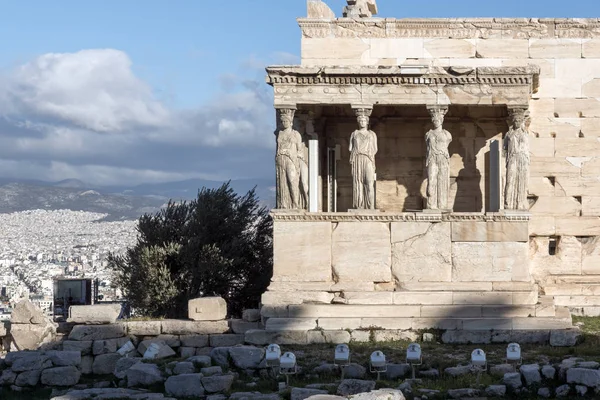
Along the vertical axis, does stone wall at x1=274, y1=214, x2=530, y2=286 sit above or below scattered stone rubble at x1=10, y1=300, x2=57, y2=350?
above

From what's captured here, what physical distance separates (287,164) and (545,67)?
530 centimetres

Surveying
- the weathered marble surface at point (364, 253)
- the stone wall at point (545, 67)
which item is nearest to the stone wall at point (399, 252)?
the weathered marble surface at point (364, 253)

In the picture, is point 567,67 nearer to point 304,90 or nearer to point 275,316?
point 304,90

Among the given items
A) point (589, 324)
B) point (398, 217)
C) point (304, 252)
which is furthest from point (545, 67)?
point (304, 252)

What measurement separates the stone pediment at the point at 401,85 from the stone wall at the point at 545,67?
182 cm

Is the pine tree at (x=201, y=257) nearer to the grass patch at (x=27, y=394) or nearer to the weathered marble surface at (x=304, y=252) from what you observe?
the weathered marble surface at (x=304, y=252)

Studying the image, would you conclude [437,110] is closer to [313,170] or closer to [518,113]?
[518,113]

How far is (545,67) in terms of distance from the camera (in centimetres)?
2117

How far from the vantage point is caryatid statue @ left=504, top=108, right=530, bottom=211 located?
19.3m

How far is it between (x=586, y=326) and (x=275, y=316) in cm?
508

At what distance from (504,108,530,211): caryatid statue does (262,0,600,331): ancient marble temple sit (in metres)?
0.02

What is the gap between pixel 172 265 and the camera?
954 inches

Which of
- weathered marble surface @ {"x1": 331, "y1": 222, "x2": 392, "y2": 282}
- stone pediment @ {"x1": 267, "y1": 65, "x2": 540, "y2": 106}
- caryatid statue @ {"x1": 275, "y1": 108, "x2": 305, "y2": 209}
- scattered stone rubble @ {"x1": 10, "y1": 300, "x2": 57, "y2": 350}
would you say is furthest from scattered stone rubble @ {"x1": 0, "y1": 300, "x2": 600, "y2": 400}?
stone pediment @ {"x1": 267, "y1": 65, "x2": 540, "y2": 106}

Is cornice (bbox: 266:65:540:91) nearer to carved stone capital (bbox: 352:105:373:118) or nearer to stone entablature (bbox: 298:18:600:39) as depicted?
carved stone capital (bbox: 352:105:373:118)
